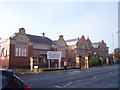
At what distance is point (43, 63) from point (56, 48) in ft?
20.8

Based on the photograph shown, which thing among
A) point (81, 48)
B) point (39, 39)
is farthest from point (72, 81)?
point (81, 48)

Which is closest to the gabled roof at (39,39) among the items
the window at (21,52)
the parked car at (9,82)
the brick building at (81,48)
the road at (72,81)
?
the window at (21,52)

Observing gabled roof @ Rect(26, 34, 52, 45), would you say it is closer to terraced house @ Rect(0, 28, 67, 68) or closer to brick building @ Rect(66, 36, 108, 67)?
terraced house @ Rect(0, 28, 67, 68)

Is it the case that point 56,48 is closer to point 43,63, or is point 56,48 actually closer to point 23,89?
point 43,63

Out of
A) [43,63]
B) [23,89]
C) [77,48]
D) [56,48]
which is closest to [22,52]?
[43,63]

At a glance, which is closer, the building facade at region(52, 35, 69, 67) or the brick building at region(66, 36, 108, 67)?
the building facade at region(52, 35, 69, 67)

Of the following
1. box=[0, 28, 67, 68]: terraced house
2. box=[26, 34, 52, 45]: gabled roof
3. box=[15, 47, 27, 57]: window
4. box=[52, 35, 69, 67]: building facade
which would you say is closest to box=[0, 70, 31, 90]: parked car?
box=[0, 28, 67, 68]: terraced house

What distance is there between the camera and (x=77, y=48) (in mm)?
73438

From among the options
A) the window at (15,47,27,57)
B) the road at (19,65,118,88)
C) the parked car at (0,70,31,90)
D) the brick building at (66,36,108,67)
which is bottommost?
the road at (19,65,118,88)

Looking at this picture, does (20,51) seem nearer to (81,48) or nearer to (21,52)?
(21,52)

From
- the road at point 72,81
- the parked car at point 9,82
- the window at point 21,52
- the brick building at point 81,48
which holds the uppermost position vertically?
the brick building at point 81,48

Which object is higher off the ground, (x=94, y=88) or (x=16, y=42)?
(x=16, y=42)

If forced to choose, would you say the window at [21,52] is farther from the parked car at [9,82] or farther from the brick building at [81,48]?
the parked car at [9,82]

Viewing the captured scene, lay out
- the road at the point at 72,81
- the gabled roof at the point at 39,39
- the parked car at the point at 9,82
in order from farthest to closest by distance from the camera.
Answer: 1. the gabled roof at the point at 39,39
2. the road at the point at 72,81
3. the parked car at the point at 9,82
